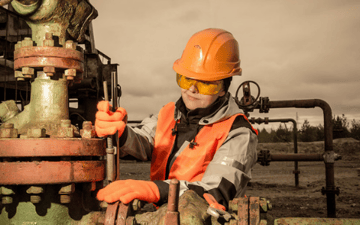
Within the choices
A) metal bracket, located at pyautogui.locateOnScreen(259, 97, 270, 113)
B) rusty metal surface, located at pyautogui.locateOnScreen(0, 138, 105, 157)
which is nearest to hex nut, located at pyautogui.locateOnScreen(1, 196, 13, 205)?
rusty metal surface, located at pyautogui.locateOnScreen(0, 138, 105, 157)

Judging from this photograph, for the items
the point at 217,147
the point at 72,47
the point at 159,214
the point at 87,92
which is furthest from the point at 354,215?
the point at 87,92

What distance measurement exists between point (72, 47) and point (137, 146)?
71 centimetres

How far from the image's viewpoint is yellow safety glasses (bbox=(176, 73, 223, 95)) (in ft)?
6.53

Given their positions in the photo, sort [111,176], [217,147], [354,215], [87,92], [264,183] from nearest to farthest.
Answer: [111,176], [217,147], [354,215], [87,92], [264,183]

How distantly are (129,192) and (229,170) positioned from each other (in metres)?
0.60

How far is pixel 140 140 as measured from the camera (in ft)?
6.77

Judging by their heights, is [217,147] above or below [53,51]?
below

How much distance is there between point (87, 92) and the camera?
22.3 ft

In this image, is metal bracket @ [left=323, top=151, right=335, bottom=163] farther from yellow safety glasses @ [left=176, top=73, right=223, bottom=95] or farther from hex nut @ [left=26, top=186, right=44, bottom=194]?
hex nut @ [left=26, top=186, right=44, bottom=194]

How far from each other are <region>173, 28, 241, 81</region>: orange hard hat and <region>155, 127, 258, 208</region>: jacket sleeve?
0.39 m

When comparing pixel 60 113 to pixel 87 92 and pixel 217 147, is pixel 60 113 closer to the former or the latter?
pixel 217 147

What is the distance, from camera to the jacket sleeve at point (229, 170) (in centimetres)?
160

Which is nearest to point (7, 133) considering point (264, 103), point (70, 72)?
point (70, 72)

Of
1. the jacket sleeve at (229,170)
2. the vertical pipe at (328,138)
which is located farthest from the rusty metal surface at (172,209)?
the vertical pipe at (328,138)
